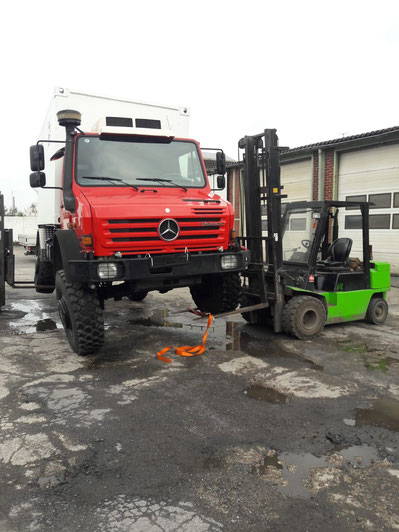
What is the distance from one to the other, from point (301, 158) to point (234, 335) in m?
10.3

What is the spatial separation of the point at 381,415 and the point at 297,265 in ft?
9.90

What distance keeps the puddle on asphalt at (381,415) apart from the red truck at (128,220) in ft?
7.74

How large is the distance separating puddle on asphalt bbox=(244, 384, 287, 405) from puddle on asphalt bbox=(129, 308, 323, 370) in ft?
3.07

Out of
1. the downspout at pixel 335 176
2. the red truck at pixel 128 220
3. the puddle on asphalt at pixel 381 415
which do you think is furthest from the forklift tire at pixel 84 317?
the downspout at pixel 335 176

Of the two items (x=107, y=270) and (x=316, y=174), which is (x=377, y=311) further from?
(x=316, y=174)

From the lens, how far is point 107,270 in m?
4.75

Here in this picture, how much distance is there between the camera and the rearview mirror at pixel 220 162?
6391 mm

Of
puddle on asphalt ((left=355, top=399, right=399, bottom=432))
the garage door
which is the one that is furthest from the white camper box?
the garage door

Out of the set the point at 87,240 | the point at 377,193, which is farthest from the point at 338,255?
the point at 377,193

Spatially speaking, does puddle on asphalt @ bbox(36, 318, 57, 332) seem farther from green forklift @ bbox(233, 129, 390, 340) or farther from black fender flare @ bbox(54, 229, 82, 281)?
green forklift @ bbox(233, 129, 390, 340)

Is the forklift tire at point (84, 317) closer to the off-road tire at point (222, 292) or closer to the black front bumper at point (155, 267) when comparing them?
the black front bumper at point (155, 267)


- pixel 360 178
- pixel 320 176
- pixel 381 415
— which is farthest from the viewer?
pixel 320 176

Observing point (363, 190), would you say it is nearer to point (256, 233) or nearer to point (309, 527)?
point (256, 233)

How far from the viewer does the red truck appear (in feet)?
15.9
